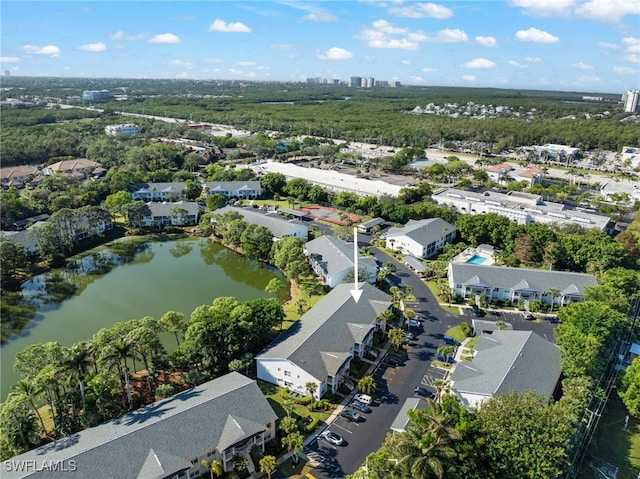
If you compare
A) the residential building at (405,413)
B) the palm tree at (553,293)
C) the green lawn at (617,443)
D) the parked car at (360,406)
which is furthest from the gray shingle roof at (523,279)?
the parked car at (360,406)

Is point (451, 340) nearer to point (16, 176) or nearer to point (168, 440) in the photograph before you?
point (168, 440)

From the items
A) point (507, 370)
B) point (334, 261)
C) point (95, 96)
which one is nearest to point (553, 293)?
point (507, 370)

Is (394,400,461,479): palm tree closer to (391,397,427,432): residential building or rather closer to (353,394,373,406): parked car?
(391,397,427,432): residential building

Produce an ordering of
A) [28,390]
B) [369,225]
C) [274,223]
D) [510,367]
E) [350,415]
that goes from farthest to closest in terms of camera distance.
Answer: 1. [369,225]
2. [274,223]
3. [510,367]
4. [350,415]
5. [28,390]

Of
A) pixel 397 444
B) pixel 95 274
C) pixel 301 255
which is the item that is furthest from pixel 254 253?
pixel 397 444

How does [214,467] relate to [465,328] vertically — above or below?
below

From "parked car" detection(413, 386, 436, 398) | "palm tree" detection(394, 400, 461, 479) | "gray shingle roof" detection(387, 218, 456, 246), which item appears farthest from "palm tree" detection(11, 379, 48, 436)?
"gray shingle roof" detection(387, 218, 456, 246)

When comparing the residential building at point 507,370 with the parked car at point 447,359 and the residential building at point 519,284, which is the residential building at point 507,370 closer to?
the parked car at point 447,359
